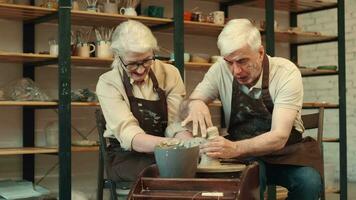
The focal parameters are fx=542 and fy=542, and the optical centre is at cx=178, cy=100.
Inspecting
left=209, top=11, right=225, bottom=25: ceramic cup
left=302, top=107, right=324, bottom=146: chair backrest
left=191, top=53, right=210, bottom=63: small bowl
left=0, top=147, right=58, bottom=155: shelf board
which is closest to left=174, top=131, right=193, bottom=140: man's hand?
left=302, top=107, right=324, bottom=146: chair backrest

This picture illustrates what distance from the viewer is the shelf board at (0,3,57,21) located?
3533mm

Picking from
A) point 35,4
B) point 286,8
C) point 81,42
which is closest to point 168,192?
point 81,42

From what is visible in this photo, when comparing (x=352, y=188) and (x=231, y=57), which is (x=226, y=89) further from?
(x=352, y=188)

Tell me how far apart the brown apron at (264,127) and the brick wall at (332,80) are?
425 cm

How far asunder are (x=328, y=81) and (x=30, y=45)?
3.93 meters

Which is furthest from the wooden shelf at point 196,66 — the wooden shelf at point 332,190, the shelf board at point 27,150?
the wooden shelf at point 332,190

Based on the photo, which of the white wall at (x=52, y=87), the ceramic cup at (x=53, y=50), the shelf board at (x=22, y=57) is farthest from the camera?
the white wall at (x=52, y=87)

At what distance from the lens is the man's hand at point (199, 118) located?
205cm

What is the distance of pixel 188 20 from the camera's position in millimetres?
4266

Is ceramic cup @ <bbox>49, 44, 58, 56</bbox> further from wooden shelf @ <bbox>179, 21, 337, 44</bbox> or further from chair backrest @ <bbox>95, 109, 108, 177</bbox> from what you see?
chair backrest @ <bbox>95, 109, 108, 177</bbox>

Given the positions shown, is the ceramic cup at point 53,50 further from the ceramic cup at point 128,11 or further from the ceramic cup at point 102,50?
the ceramic cup at point 128,11

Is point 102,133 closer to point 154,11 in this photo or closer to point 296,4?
point 154,11

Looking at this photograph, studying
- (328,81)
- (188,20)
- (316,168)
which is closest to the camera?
(316,168)

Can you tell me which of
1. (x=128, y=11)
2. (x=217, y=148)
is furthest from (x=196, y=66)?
(x=217, y=148)
